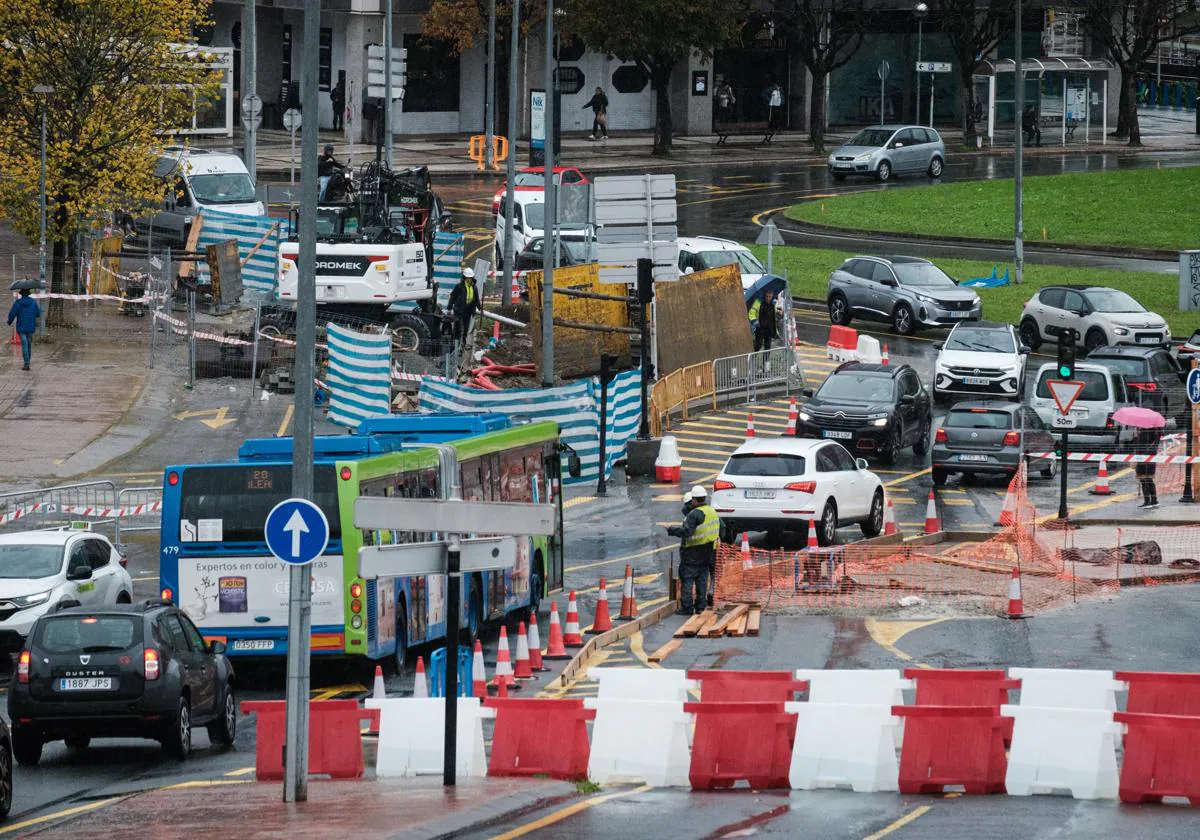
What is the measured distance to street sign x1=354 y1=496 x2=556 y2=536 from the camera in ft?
48.0

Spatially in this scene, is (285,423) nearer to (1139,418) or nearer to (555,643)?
(1139,418)

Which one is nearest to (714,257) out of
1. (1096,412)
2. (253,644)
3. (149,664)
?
(1096,412)

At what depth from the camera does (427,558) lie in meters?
15.0

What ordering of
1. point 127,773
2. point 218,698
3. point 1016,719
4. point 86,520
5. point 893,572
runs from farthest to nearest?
point 86,520
point 893,572
point 218,698
point 127,773
point 1016,719

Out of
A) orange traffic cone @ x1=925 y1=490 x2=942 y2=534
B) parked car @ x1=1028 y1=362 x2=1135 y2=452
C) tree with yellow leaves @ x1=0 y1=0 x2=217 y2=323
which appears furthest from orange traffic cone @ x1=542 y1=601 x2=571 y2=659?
tree with yellow leaves @ x1=0 y1=0 x2=217 y2=323

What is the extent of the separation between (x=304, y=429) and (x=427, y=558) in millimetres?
1656

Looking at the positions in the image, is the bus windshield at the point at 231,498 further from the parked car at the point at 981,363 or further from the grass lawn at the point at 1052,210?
the grass lawn at the point at 1052,210

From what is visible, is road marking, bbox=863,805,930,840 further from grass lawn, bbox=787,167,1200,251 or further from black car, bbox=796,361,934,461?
grass lawn, bbox=787,167,1200,251

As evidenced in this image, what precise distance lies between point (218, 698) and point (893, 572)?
1083 cm

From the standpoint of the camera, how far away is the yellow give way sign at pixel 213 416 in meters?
37.6

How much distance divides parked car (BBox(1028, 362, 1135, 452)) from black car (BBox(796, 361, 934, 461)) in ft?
7.44

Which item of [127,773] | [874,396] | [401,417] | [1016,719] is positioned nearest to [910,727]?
[1016,719]

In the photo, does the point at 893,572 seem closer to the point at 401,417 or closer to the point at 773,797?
the point at 401,417

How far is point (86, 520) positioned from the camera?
3039 centimetres
